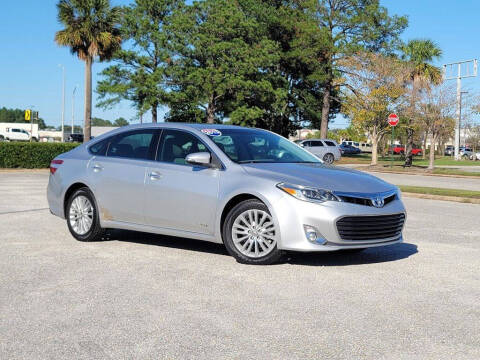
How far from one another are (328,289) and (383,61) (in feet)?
140

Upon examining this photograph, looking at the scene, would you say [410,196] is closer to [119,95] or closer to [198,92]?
[198,92]

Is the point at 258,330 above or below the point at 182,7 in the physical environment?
below

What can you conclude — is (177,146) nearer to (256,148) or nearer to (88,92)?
(256,148)

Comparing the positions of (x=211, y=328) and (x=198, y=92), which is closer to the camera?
(x=211, y=328)

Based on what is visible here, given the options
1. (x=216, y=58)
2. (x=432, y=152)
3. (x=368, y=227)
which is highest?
A: (x=216, y=58)

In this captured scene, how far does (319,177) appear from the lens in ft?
23.4

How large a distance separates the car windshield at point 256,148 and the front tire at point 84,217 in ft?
6.52

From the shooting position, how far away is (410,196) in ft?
57.3

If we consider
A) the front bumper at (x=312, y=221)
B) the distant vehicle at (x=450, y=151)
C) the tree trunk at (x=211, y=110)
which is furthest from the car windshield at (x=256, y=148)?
the distant vehicle at (x=450, y=151)

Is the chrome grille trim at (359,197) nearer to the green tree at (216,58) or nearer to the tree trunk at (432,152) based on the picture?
the tree trunk at (432,152)

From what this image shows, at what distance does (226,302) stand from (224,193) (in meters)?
1.99

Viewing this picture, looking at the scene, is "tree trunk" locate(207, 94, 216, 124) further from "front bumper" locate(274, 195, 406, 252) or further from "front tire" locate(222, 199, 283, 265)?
"front bumper" locate(274, 195, 406, 252)

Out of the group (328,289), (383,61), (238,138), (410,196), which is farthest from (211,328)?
(383,61)

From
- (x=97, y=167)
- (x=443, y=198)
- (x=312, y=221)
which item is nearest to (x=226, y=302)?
→ (x=312, y=221)
